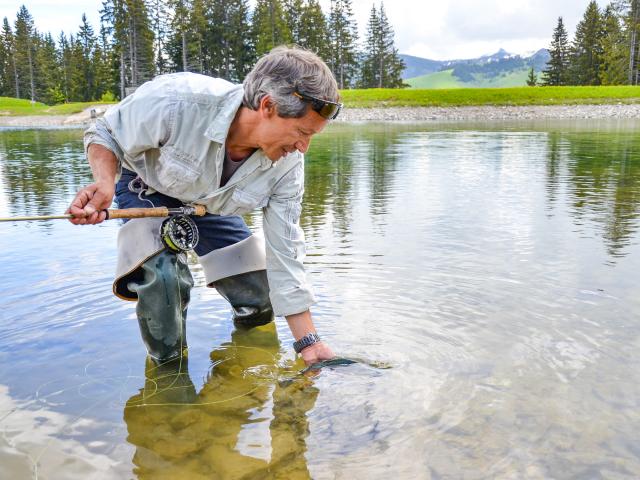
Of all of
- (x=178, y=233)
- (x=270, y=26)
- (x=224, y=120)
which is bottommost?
(x=178, y=233)

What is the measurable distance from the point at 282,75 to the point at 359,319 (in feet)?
7.11

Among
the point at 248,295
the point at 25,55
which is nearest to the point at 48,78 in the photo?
the point at 25,55

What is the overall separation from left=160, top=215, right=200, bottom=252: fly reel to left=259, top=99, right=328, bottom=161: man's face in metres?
0.73

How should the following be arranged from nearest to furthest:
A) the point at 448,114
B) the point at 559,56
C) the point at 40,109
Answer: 1. the point at 448,114
2. the point at 40,109
3. the point at 559,56

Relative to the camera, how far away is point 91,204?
→ 3172mm

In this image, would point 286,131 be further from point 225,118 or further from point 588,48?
point 588,48

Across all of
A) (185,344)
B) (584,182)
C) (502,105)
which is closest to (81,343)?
(185,344)

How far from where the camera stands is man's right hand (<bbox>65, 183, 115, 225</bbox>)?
3.10 metres

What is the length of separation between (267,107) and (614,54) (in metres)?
76.2

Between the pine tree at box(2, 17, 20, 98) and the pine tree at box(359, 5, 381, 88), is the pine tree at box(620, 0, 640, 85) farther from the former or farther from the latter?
the pine tree at box(2, 17, 20, 98)

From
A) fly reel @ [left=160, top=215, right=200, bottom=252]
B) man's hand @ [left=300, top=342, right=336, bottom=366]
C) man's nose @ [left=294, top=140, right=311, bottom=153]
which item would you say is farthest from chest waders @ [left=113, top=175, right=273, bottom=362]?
man's nose @ [left=294, top=140, right=311, bottom=153]

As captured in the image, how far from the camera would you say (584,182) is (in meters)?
11.4

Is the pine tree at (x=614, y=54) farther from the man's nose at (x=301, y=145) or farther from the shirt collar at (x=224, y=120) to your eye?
the shirt collar at (x=224, y=120)

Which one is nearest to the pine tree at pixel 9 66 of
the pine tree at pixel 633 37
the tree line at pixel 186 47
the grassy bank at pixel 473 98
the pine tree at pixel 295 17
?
the tree line at pixel 186 47
